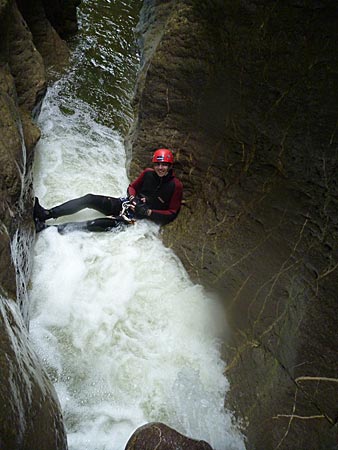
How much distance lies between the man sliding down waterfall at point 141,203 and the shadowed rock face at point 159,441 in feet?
8.97

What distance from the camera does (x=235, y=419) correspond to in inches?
145

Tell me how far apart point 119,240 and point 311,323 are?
8.92 feet

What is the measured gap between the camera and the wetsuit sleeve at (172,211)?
5.17 m

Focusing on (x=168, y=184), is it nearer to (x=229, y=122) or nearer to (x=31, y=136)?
(x=229, y=122)

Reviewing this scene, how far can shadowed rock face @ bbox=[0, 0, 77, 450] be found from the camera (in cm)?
215

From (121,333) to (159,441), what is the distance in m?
1.34

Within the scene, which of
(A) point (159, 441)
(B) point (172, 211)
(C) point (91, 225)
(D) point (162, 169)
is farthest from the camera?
(B) point (172, 211)

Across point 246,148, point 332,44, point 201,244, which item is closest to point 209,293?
point 201,244

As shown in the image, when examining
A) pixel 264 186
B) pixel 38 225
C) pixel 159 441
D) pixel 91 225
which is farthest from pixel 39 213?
pixel 159 441

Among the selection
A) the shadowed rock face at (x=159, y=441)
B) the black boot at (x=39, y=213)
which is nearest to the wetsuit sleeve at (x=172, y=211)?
the black boot at (x=39, y=213)

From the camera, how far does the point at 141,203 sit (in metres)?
5.34

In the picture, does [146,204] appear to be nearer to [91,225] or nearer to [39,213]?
[91,225]

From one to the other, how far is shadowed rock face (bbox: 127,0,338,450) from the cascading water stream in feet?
0.88

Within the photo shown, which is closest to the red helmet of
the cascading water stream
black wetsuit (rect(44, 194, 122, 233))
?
black wetsuit (rect(44, 194, 122, 233))
